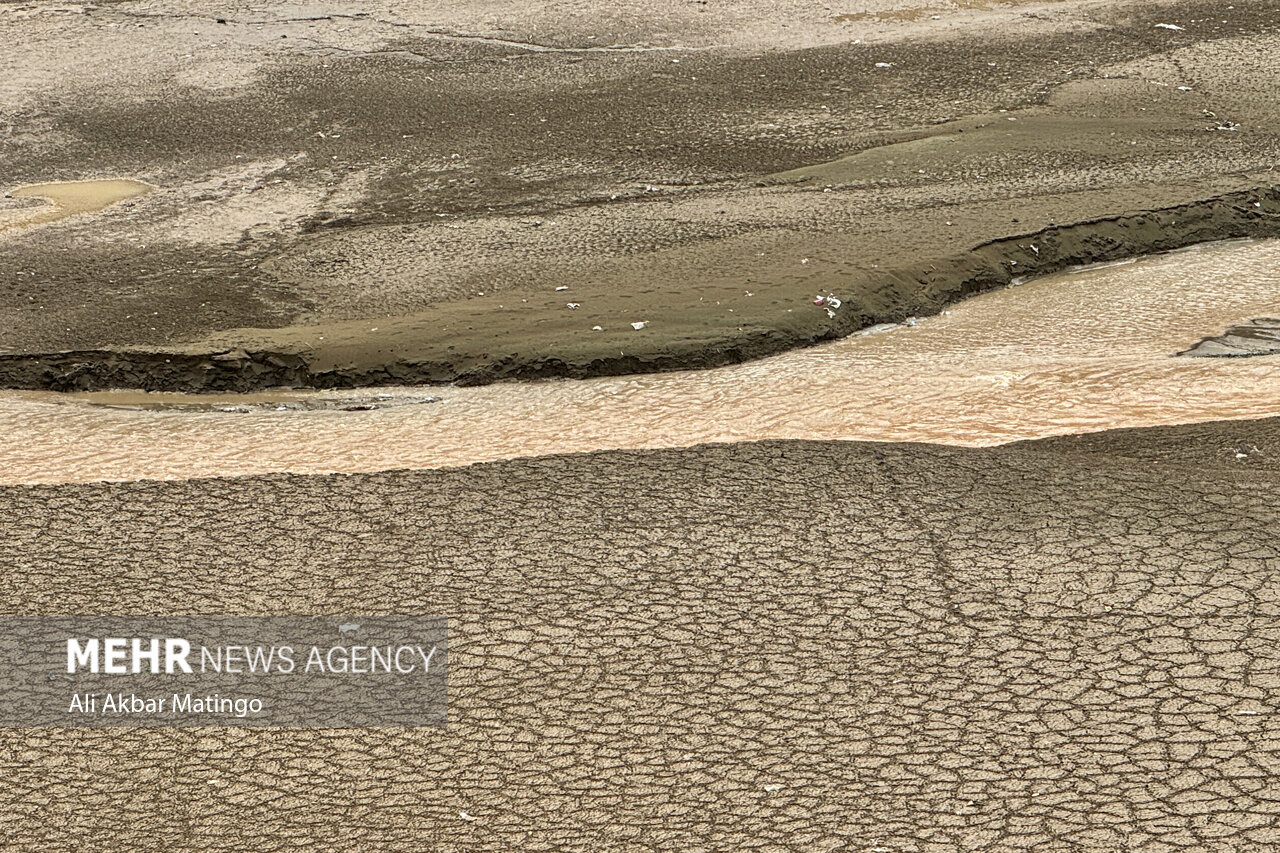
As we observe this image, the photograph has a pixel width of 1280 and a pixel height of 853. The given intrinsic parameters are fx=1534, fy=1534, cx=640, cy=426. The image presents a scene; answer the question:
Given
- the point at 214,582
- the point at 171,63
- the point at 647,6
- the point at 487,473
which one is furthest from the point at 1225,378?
the point at 171,63

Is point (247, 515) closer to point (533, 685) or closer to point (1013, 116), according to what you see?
point (533, 685)

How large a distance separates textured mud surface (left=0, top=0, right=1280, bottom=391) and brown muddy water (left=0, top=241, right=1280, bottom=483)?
198 mm

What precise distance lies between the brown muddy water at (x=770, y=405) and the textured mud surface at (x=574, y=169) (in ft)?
0.65

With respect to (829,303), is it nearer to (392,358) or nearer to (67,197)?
(392,358)

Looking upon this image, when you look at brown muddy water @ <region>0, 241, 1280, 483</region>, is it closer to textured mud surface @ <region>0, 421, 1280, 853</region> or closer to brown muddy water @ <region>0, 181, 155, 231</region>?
textured mud surface @ <region>0, 421, 1280, 853</region>

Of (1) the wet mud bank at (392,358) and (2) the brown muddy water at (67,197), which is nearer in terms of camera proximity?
(1) the wet mud bank at (392,358)

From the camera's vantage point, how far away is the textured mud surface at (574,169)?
5855 millimetres

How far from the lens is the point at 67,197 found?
776 cm

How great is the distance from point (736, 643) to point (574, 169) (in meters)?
4.76

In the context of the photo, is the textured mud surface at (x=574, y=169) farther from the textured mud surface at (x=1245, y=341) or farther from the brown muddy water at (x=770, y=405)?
the textured mud surface at (x=1245, y=341)

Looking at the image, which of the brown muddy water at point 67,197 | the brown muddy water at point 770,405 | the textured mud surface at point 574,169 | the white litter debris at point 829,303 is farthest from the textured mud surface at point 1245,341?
the brown muddy water at point 67,197

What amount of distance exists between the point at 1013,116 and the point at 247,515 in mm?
5374

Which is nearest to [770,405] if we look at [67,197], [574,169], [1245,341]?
[1245,341]

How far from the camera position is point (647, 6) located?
1047cm
